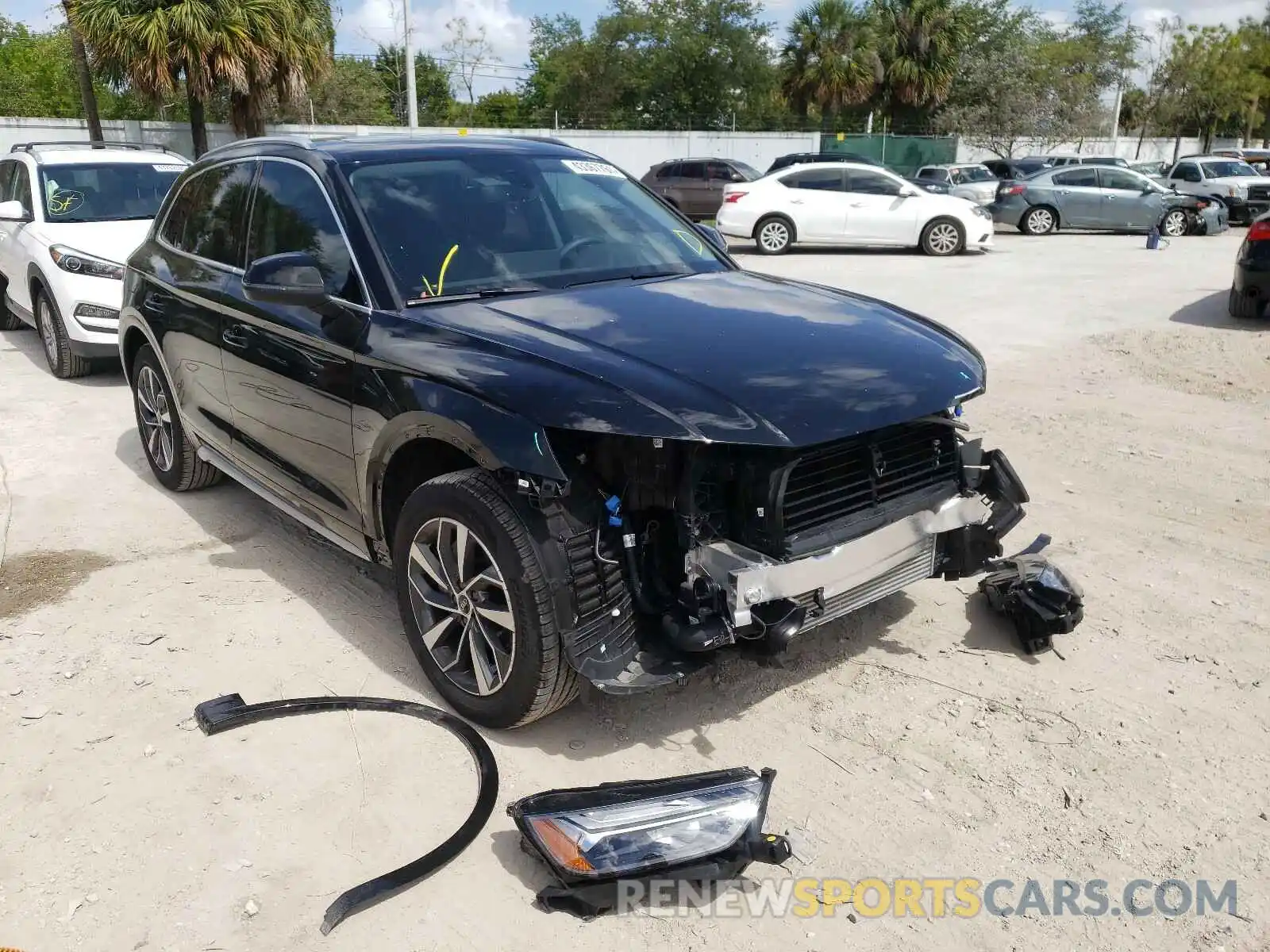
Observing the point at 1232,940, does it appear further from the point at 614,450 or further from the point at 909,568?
the point at 614,450

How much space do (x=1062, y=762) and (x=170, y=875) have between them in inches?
105

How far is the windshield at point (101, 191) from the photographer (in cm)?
899

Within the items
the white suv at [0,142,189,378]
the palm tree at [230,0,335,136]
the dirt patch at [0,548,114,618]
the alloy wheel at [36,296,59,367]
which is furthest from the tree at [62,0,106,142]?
the dirt patch at [0,548,114,618]

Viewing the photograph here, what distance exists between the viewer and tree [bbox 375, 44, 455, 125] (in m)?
47.6

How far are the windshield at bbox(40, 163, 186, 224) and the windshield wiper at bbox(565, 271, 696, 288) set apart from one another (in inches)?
260

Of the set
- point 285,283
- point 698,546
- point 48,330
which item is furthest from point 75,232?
point 698,546

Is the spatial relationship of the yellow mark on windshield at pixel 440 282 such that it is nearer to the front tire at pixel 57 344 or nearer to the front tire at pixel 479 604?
the front tire at pixel 479 604

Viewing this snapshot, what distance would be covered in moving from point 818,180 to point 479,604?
16289mm

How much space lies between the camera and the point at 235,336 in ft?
14.6

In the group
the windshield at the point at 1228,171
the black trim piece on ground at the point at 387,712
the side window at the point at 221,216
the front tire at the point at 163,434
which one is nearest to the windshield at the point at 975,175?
the windshield at the point at 1228,171

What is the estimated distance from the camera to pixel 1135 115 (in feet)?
179

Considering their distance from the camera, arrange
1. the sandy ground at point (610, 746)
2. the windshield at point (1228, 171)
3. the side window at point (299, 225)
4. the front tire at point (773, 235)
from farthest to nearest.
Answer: the windshield at point (1228, 171)
the front tire at point (773, 235)
the side window at point (299, 225)
the sandy ground at point (610, 746)

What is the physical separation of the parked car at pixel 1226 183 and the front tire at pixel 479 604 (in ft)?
75.2

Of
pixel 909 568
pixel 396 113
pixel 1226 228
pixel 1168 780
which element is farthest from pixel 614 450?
pixel 396 113
